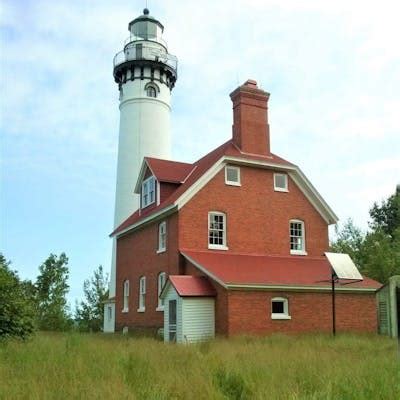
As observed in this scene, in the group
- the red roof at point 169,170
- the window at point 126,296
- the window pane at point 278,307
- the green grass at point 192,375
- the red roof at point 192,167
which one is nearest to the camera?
the green grass at point 192,375

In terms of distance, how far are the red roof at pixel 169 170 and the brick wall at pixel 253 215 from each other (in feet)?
10.8

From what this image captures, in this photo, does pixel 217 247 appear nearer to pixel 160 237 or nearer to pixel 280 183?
pixel 160 237

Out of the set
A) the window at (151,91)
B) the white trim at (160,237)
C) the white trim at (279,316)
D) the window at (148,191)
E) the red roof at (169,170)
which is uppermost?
the window at (151,91)

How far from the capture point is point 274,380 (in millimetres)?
9258

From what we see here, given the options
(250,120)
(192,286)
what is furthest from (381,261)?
(192,286)

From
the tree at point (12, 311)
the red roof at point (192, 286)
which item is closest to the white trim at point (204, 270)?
the red roof at point (192, 286)

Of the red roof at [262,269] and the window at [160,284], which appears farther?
the window at [160,284]

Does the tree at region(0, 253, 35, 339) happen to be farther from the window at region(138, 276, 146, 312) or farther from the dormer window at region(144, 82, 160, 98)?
the dormer window at region(144, 82, 160, 98)

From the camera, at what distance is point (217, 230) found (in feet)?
85.5

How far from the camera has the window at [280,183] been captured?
92.0 ft

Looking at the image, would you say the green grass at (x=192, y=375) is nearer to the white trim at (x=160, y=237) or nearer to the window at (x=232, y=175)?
the white trim at (x=160, y=237)

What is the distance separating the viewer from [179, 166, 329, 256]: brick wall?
83.7ft

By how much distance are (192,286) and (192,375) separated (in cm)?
1247

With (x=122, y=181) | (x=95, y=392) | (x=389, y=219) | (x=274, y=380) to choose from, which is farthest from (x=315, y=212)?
(x=389, y=219)
